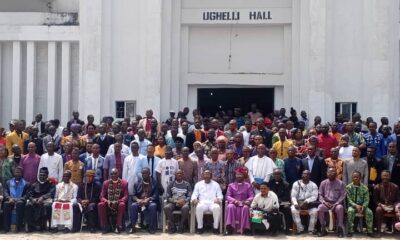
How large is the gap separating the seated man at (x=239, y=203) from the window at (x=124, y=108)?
288 inches

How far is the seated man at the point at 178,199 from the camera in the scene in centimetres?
1397

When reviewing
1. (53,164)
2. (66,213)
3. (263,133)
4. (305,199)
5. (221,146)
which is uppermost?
(263,133)

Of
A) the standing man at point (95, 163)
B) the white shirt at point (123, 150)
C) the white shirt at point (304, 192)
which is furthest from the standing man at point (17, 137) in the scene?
the white shirt at point (304, 192)

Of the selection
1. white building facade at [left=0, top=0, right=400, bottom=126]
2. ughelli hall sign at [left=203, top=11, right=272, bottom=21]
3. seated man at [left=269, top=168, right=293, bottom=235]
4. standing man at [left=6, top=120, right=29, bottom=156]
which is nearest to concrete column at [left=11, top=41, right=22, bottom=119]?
white building facade at [left=0, top=0, right=400, bottom=126]

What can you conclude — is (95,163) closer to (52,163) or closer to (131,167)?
(131,167)

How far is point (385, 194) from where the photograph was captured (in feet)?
45.5

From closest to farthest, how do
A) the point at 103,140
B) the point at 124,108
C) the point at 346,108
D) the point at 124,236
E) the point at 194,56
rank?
1. the point at 124,236
2. the point at 103,140
3. the point at 346,108
4. the point at 124,108
5. the point at 194,56

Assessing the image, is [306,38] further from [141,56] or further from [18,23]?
[18,23]

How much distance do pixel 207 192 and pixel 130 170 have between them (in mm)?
1633

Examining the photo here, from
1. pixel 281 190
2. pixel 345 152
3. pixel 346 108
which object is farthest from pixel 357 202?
pixel 346 108

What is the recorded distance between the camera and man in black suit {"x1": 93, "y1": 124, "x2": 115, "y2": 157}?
15.3m

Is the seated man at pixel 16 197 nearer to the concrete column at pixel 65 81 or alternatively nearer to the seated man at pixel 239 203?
the seated man at pixel 239 203

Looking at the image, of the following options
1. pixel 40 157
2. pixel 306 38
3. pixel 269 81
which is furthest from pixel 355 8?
pixel 40 157

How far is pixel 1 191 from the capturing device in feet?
46.9
